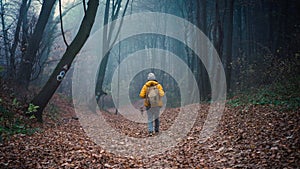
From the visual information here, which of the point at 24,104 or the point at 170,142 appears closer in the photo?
the point at 170,142

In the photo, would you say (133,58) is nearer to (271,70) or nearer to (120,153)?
(271,70)

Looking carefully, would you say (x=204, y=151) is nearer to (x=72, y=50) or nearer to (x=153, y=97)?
(x=153, y=97)

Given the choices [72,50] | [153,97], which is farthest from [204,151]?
[72,50]

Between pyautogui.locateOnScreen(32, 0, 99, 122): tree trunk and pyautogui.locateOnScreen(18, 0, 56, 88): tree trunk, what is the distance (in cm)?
308

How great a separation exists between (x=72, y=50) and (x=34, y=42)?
12.4 ft

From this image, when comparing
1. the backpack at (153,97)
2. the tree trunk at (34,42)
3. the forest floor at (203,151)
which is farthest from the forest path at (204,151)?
Result: the tree trunk at (34,42)

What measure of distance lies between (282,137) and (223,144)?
1305 mm

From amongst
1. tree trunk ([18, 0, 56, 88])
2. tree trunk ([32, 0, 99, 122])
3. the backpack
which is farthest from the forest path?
tree trunk ([18, 0, 56, 88])

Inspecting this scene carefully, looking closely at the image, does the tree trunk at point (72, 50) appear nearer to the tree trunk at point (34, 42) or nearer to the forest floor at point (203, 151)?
the forest floor at point (203, 151)

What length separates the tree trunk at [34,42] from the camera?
11.7 m

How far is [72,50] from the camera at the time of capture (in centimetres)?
949

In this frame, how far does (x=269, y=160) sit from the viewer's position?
4461 millimetres

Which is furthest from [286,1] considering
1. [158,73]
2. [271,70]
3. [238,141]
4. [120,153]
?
[158,73]

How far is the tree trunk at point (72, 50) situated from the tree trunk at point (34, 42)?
3.08 metres
